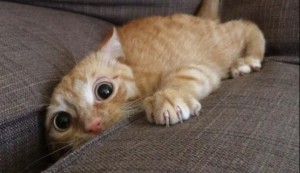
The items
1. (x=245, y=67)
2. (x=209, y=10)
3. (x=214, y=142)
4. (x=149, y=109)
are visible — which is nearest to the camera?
(x=214, y=142)

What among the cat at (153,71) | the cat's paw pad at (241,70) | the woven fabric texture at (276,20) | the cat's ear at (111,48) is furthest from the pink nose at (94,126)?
the woven fabric texture at (276,20)

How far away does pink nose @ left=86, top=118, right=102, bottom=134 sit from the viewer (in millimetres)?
923

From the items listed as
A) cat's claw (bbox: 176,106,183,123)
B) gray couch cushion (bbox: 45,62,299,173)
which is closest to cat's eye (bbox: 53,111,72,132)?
Answer: gray couch cushion (bbox: 45,62,299,173)

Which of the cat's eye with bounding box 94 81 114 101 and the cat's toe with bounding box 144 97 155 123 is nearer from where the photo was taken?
the cat's toe with bounding box 144 97 155 123

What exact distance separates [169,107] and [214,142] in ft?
0.43

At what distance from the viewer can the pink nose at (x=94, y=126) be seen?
3.03ft

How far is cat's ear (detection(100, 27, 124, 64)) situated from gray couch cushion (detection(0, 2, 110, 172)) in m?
0.09

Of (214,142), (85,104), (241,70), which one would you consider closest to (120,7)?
(241,70)

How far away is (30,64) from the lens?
0.97 m

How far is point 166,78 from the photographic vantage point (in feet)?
3.75

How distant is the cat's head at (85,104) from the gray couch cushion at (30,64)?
33 millimetres

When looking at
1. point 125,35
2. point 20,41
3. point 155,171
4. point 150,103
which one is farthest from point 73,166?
point 125,35

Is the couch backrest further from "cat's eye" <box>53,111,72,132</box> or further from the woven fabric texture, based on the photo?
"cat's eye" <box>53,111,72,132</box>

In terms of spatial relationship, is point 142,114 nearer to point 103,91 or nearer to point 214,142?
point 103,91
